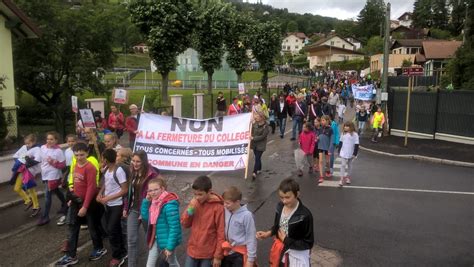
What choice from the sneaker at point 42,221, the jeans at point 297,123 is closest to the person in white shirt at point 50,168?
the sneaker at point 42,221

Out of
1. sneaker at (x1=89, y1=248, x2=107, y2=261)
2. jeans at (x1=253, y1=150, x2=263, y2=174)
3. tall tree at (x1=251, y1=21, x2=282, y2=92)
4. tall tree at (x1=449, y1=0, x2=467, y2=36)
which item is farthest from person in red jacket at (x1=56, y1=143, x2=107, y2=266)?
tall tree at (x1=449, y1=0, x2=467, y2=36)

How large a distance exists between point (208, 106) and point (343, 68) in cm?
7519

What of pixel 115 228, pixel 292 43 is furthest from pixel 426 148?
pixel 292 43

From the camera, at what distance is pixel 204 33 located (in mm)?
31984

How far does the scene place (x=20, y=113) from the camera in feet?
80.2

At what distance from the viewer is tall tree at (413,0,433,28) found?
138 meters

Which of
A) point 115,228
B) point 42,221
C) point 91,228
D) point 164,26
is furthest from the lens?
point 164,26

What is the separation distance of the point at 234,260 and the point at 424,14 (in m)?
151

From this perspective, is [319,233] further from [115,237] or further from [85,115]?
[85,115]

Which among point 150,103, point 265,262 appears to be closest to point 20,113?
point 150,103

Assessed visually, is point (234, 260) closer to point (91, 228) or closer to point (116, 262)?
point (116, 262)

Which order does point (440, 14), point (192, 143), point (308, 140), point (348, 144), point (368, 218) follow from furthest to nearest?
point (440, 14), point (308, 140), point (348, 144), point (192, 143), point (368, 218)

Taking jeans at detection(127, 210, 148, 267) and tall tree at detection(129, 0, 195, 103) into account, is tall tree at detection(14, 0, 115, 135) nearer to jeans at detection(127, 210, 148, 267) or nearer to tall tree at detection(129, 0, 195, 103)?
tall tree at detection(129, 0, 195, 103)

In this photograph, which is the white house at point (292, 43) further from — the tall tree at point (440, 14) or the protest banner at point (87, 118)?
the protest banner at point (87, 118)
